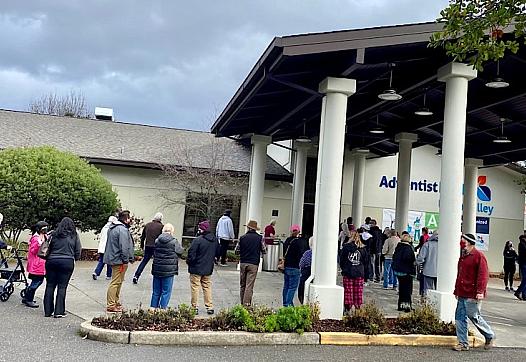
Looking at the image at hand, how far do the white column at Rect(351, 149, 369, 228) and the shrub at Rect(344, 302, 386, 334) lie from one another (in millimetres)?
12592

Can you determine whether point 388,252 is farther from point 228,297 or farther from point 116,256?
point 116,256

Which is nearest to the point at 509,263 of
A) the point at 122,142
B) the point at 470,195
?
the point at 470,195

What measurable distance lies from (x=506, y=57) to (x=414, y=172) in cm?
1369

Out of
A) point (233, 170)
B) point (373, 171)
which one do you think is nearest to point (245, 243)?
point (233, 170)

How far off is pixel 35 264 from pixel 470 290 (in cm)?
724

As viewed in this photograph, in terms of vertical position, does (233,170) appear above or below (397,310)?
above

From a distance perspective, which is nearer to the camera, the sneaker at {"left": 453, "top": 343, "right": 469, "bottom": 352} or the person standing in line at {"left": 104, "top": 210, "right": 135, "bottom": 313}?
the sneaker at {"left": 453, "top": 343, "right": 469, "bottom": 352}

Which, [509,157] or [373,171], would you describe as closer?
[509,157]

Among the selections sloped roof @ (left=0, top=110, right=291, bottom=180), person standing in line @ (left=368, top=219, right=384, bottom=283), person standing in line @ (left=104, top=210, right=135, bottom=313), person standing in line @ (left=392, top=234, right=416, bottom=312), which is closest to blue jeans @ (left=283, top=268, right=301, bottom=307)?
person standing in line @ (left=392, top=234, right=416, bottom=312)

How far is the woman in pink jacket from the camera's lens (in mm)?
9883

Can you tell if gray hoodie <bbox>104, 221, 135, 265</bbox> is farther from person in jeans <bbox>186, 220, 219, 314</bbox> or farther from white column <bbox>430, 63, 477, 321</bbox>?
white column <bbox>430, 63, 477, 321</bbox>

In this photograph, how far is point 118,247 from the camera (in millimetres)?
9648

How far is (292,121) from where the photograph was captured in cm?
1596

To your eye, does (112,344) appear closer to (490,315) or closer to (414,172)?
(490,315)
